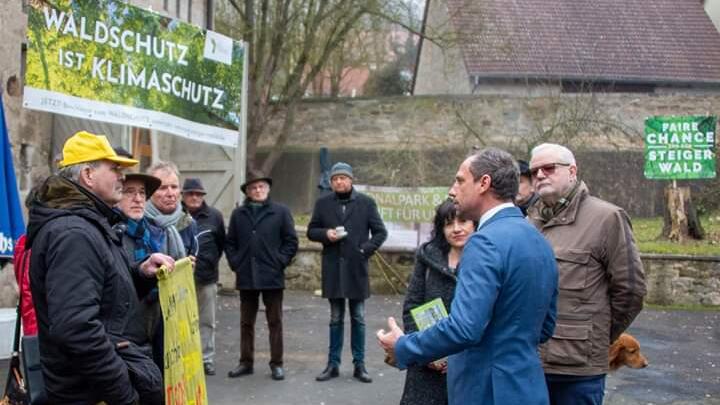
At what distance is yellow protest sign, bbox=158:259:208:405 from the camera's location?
3.96 metres

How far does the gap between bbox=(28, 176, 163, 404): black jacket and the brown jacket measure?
78.6 inches

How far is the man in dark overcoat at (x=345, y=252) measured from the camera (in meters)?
7.87

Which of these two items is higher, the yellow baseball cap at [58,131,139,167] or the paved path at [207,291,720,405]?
the yellow baseball cap at [58,131,139,167]

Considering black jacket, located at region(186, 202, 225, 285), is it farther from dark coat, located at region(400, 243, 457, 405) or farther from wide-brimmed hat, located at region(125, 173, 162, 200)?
dark coat, located at region(400, 243, 457, 405)

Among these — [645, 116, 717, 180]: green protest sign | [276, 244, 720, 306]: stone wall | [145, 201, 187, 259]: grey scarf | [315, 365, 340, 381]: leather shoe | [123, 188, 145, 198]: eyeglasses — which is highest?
[645, 116, 717, 180]: green protest sign

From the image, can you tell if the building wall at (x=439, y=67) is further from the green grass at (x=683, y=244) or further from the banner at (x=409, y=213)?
the banner at (x=409, y=213)

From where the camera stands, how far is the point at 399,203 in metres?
14.1

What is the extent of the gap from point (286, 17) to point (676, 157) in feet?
28.9

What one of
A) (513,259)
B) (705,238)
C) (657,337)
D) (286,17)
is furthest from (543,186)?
(286,17)

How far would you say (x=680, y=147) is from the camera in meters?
14.2

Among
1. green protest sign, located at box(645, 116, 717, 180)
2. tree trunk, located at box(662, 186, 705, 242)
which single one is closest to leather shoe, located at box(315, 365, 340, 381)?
green protest sign, located at box(645, 116, 717, 180)

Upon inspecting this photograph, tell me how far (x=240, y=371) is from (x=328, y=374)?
2.66ft

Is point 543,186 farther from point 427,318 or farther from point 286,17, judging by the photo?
point 286,17

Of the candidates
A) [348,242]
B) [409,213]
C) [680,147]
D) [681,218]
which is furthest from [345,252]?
[681,218]
